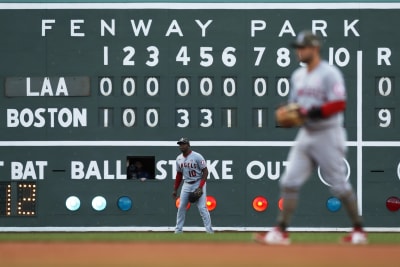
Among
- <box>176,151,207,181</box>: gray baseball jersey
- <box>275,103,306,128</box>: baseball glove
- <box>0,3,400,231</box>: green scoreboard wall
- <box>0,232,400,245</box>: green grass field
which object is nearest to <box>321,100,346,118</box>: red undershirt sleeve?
<box>275,103,306,128</box>: baseball glove

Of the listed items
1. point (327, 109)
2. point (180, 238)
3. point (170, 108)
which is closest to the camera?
point (327, 109)

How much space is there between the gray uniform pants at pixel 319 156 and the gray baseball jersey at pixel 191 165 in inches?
310

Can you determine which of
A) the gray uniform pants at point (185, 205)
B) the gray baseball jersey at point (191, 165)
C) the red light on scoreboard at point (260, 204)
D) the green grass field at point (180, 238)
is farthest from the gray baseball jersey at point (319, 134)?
the red light on scoreboard at point (260, 204)

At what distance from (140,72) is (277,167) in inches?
97.0

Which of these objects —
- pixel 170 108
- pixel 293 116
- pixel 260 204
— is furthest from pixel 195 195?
pixel 293 116

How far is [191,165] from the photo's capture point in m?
19.4

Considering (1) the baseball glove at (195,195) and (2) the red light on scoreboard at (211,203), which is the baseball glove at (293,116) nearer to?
(1) the baseball glove at (195,195)

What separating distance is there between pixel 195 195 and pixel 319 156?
7992mm

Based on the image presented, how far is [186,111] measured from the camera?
65.1ft

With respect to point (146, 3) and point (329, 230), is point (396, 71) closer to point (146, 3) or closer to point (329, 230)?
point (329, 230)

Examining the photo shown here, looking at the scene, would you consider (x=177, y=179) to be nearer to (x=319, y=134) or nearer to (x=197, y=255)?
(x=319, y=134)

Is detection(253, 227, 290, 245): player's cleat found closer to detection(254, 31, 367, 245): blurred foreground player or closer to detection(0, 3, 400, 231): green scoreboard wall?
detection(254, 31, 367, 245): blurred foreground player

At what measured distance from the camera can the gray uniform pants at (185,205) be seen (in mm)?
19031

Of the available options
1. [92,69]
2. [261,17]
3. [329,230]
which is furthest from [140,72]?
[329,230]
